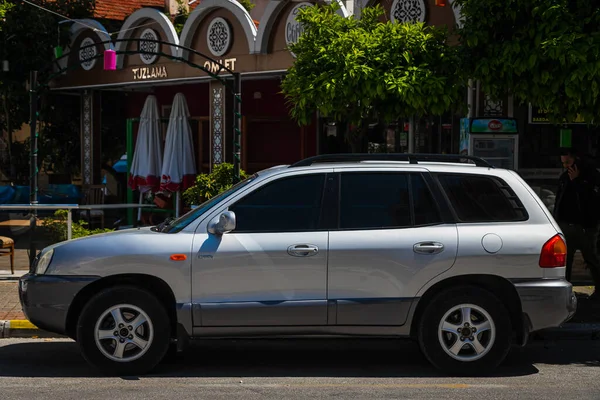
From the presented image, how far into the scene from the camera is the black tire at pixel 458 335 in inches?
284

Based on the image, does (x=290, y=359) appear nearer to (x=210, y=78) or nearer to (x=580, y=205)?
(x=580, y=205)

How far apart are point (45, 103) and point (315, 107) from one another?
497 inches

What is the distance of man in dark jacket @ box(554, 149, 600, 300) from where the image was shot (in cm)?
1050

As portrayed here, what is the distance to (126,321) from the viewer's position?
23.5ft

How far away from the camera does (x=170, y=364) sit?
25.6 feet

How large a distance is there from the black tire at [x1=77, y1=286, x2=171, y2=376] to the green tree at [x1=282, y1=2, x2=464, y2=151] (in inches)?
168

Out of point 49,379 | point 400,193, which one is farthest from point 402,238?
point 49,379

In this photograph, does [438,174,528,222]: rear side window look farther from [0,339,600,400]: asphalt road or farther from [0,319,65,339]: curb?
[0,319,65,339]: curb

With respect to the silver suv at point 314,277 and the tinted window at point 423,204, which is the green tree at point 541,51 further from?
the tinted window at point 423,204

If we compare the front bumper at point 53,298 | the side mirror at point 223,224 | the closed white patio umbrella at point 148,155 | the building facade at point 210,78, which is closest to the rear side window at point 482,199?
the side mirror at point 223,224

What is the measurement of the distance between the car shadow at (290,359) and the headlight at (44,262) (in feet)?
2.87

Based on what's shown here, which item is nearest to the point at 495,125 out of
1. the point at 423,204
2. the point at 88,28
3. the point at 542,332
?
the point at 542,332

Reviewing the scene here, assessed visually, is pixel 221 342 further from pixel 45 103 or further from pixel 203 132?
pixel 45 103

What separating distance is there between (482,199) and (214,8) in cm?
1115
